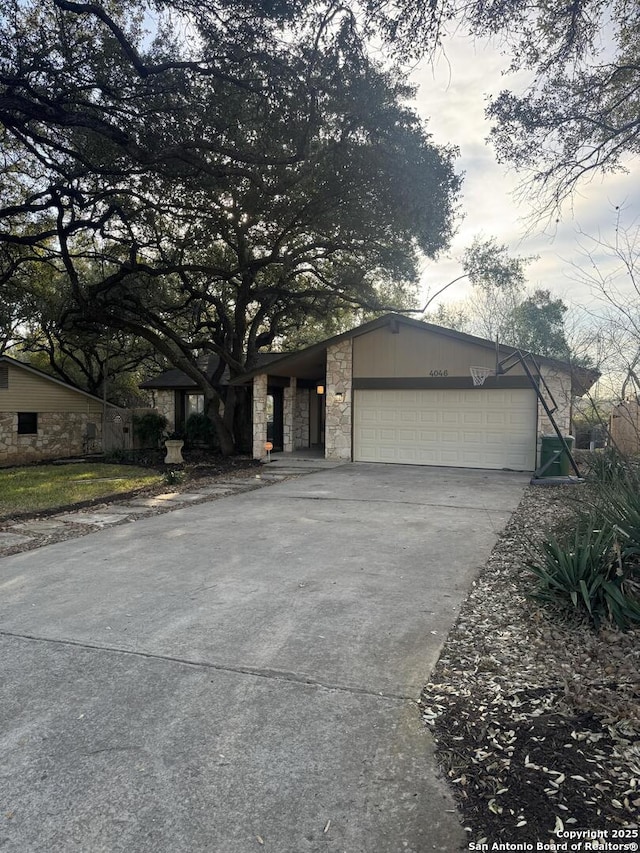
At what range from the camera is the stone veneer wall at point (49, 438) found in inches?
707

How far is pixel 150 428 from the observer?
19.4m

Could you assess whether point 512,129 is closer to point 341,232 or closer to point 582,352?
point 582,352

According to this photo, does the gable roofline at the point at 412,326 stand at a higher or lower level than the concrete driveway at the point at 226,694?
higher

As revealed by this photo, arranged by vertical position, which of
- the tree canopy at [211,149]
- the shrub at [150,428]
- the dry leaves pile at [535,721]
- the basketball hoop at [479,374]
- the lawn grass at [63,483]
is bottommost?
the lawn grass at [63,483]

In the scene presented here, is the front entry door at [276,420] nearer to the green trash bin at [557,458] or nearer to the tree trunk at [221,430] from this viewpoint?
the tree trunk at [221,430]

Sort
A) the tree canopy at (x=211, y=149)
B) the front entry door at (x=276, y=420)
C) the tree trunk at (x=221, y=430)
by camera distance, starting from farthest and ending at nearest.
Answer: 1. the front entry door at (x=276, y=420)
2. the tree trunk at (x=221, y=430)
3. the tree canopy at (x=211, y=149)

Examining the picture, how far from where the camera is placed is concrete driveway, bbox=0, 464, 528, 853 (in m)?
2.02

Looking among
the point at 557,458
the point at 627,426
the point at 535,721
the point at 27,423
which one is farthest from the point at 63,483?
the point at 535,721

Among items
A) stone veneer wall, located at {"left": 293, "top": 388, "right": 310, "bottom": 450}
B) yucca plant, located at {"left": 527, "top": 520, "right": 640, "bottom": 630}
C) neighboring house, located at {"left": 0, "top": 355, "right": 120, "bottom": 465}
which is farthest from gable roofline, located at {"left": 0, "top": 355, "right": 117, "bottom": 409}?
yucca plant, located at {"left": 527, "top": 520, "right": 640, "bottom": 630}

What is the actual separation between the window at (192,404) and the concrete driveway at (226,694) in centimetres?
1361

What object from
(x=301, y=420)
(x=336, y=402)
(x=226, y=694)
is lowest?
(x=226, y=694)

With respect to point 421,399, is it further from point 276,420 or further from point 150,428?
point 150,428

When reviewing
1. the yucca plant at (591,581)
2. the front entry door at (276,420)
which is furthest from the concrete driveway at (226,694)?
the front entry door at (276,420)

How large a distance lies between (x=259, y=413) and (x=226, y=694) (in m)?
12.6
